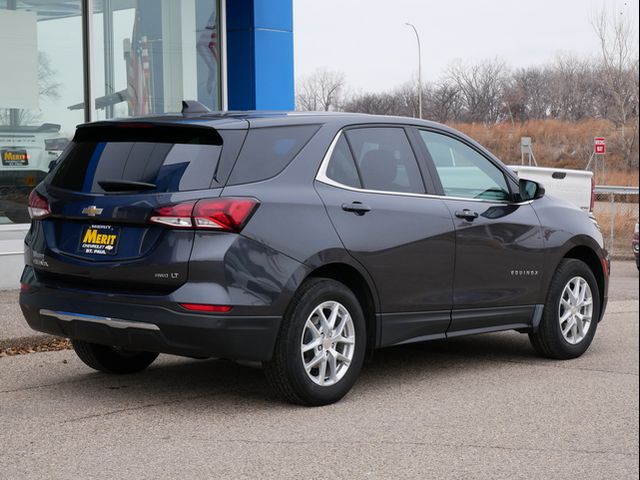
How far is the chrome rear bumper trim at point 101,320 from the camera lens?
607 cm

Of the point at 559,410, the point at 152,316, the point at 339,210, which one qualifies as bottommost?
the point at 559,410

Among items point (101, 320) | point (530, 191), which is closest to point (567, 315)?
point (530, 191)

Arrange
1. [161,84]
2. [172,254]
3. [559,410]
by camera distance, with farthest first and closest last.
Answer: [161,84], [559,410], [172,254]

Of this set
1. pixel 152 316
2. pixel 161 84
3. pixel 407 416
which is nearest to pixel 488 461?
pixel 407 416

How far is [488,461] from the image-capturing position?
5.26 metres

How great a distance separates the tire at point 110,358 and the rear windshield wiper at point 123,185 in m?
1.35

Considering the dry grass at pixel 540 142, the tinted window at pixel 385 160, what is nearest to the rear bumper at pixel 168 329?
the tinted window at pixel 385 160

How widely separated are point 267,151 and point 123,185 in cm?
84

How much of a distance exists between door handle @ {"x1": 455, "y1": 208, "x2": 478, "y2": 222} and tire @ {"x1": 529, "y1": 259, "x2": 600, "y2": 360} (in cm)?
102

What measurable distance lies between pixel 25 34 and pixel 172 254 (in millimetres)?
7805

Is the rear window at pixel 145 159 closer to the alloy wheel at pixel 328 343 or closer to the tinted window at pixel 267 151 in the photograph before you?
the tinted window at pixel 267 151

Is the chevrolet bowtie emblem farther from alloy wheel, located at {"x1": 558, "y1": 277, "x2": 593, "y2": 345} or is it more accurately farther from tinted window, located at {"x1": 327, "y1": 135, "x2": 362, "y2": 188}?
alloy wheel, located at {"x1": 558, "y1": 277, "x2": 593, "y2": 345}

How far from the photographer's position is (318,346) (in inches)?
253

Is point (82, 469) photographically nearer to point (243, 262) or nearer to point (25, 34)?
point (243, 262)
